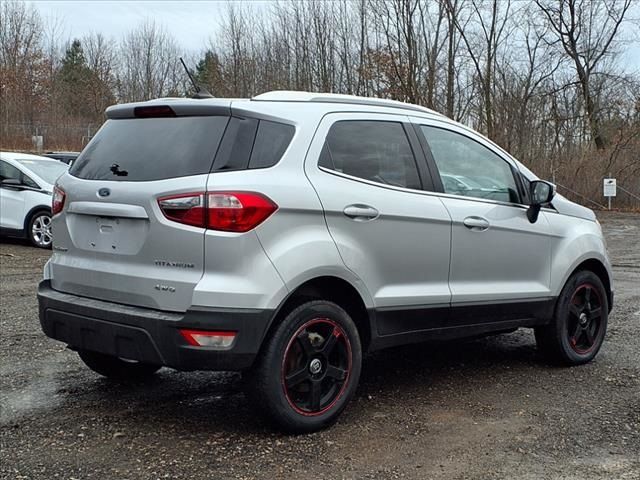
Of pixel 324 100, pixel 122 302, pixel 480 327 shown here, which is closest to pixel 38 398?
pixel 122 302

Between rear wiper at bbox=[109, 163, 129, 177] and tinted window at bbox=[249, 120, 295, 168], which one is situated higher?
tinted window at bbox=[249, 120, 295, 168]

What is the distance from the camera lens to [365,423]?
4.26 meters

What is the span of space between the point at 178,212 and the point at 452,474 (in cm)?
185

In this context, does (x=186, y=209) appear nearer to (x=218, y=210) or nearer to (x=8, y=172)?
(x=218, y=210)

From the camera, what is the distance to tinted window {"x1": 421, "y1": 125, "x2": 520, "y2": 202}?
15.9 ft

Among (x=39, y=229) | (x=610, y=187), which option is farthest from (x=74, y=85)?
(x=39, y=229)

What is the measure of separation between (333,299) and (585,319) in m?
2.55

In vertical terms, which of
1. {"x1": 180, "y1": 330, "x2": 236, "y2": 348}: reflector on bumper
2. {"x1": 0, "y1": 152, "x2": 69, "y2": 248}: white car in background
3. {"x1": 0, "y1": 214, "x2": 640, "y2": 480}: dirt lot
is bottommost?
{"x1": 0, "y1": 214, "x2": 640, "y2": 480}: dirt lot

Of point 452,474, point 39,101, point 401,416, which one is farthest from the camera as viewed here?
point 39,101

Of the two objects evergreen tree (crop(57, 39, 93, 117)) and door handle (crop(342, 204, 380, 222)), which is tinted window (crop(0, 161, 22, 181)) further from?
evergreen tree (crop(57, 39, 93, 117))

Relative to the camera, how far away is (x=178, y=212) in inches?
145

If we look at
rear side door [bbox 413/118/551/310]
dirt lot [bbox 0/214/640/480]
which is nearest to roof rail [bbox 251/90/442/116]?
rear side door [bbox 413/118/551/310]

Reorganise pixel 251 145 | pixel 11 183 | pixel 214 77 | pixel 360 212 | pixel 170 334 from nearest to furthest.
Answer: pixel 170 334 < pixel 251 145 < pixel 360 212 < pixel 11 183 < pixel 214 77

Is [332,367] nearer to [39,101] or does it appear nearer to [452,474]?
[452,474]
